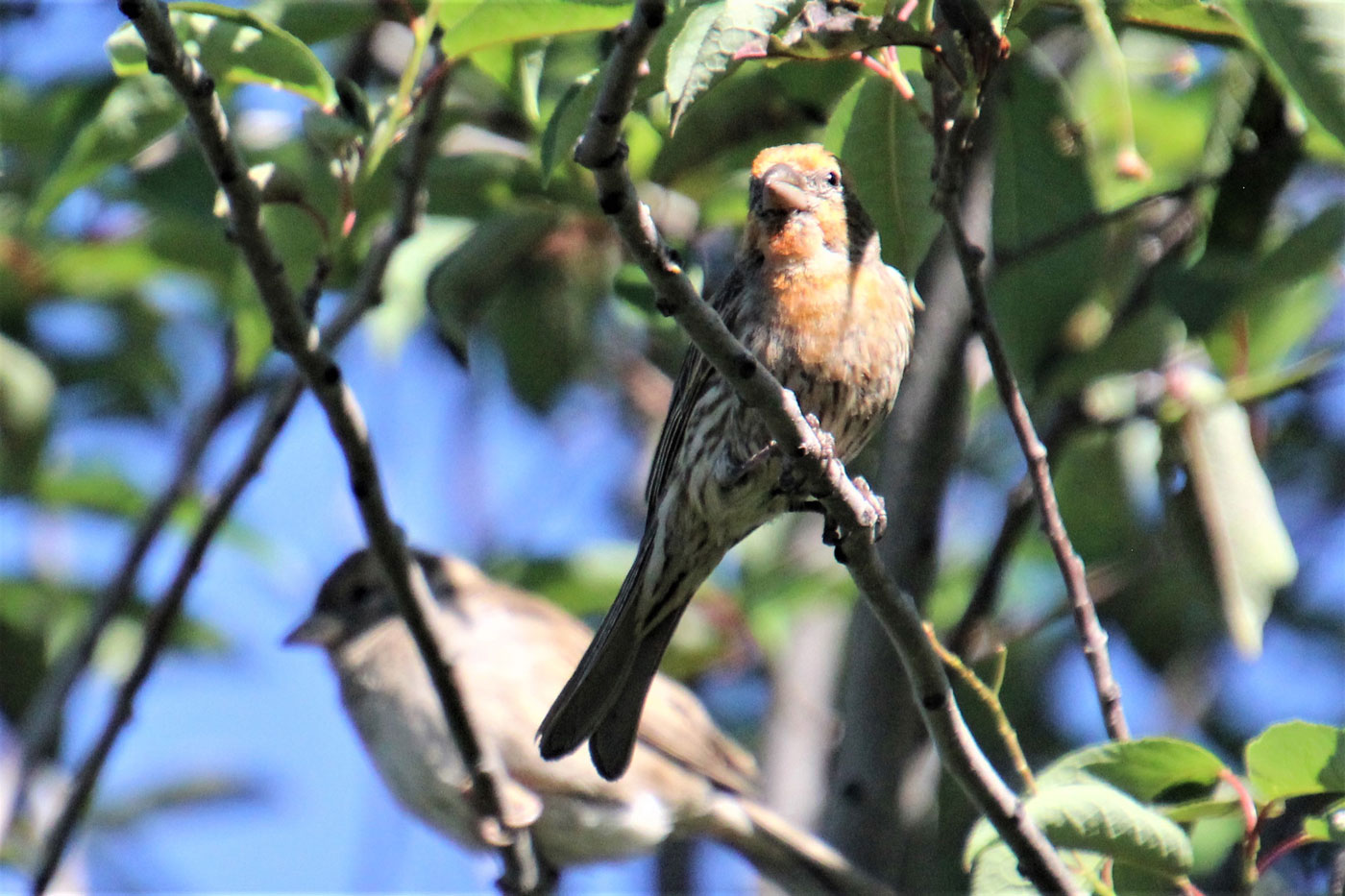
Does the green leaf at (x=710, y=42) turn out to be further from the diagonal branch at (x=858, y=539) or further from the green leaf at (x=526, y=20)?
the green leaf at (x=526, y=20)

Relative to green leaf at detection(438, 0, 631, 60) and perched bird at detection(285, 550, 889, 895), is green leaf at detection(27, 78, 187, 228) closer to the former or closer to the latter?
green leaf at detection(438, 0, 631, 60)

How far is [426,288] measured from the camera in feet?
11.7

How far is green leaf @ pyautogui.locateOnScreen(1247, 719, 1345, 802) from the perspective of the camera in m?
2.51

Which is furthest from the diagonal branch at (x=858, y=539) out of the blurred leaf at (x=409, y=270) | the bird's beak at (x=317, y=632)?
the bird's beak at (x=317, y=632)

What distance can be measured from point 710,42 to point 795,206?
1484 mm

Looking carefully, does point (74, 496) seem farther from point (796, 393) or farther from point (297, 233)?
point (796, 393)

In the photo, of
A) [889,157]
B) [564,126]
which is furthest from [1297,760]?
[564,126]

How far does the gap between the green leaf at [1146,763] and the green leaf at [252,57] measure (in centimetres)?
185

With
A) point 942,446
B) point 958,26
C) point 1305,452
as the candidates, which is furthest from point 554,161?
point 1305,452

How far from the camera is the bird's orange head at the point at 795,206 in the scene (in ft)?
12.0

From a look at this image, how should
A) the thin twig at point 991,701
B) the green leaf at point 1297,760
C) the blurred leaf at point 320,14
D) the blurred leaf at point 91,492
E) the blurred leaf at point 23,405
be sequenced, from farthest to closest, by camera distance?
1. the blurred leaf at point 91,492
2. the blurred leaf at point 23,405
3. the blurred leaf at point 320,14
4. the thin twig at point 991,701
5. the green leaf at point 1297,760

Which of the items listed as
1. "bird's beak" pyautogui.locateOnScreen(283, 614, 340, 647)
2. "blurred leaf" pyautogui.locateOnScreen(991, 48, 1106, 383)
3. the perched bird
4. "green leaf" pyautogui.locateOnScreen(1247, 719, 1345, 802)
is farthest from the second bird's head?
"green leaf" pyautogui.locateOnScreen(1247, 719, 1345, 802)

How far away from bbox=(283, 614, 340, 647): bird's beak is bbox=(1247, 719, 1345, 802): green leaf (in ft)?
13.3

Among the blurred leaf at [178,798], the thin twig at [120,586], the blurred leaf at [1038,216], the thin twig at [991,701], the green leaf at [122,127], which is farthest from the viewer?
the blurred leaf at [178,798]
